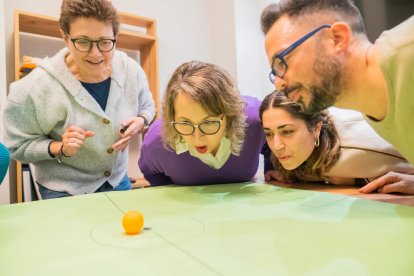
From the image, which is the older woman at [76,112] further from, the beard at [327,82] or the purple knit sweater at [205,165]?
the beard at [327,82]

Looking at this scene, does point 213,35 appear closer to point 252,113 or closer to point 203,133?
point 252,113

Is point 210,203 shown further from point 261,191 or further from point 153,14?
point 153,14

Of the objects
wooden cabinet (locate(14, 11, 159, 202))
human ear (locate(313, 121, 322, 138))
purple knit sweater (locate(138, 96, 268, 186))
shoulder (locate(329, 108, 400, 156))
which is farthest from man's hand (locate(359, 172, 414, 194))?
wooden cabinet (locate(14, 11, 159, 202))

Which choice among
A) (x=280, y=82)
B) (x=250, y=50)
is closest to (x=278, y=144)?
(x=280, y=82)

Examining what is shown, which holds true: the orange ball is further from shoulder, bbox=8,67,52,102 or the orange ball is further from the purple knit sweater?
shoulder, bbox=8,67,52,102

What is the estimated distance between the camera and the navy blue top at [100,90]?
4.14 ft

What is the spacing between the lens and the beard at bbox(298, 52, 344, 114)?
66 cm

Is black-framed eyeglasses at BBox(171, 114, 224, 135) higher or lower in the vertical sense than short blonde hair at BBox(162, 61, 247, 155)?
lower

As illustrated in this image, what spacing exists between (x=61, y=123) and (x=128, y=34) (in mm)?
1259

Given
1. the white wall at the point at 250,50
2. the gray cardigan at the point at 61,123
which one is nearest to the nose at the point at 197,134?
the gray cardigan at the point at 61,123

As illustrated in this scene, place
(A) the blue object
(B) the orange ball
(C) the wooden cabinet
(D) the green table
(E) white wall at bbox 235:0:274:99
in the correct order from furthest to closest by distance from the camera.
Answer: (E) white wall at bbox 235:0:274:99 < (C) the wooden cabinet < (A) the blue object < (B) the orange ball < (D) the green table

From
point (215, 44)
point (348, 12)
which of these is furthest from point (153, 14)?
point (348, 12)

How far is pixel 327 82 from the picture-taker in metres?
0.67

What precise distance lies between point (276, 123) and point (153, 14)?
79.3 inches
